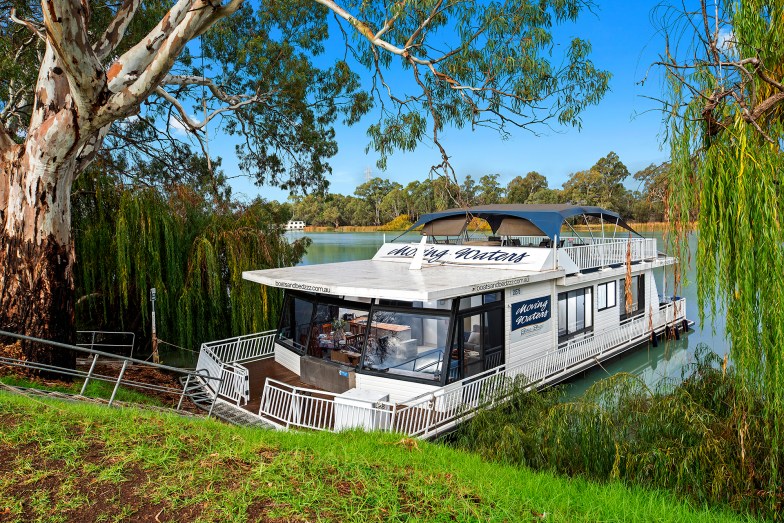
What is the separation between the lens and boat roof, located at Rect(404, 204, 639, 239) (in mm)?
12922

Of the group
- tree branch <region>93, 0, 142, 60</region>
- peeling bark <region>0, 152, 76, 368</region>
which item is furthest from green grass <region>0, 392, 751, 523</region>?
tree branch <region>93, 0, 142, 60</region>

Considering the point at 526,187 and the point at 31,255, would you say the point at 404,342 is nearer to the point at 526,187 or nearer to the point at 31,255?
the point at 31,255

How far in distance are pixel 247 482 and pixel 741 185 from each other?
15.8 feet

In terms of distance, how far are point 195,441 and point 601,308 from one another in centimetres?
1179

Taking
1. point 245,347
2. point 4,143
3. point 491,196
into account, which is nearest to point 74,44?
point 4,143

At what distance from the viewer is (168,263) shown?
13.2 m

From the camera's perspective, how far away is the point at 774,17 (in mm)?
4629

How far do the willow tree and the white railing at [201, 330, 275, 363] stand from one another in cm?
922

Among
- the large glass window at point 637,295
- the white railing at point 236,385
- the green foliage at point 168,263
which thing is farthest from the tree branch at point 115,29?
the large glass window at point 637,295

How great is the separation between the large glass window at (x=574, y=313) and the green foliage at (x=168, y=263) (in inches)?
300

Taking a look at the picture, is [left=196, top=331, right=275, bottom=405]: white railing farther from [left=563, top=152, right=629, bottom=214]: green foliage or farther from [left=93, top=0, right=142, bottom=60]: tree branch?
[left=563, top=152, right=629, bottom=214]: green foliage

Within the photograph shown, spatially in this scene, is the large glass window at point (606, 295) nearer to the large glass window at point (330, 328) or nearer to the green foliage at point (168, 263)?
the large glass window at point (330, 328)

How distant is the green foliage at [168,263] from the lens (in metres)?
12.8

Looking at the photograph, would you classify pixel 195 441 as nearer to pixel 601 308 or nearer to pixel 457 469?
pixel 457 469
